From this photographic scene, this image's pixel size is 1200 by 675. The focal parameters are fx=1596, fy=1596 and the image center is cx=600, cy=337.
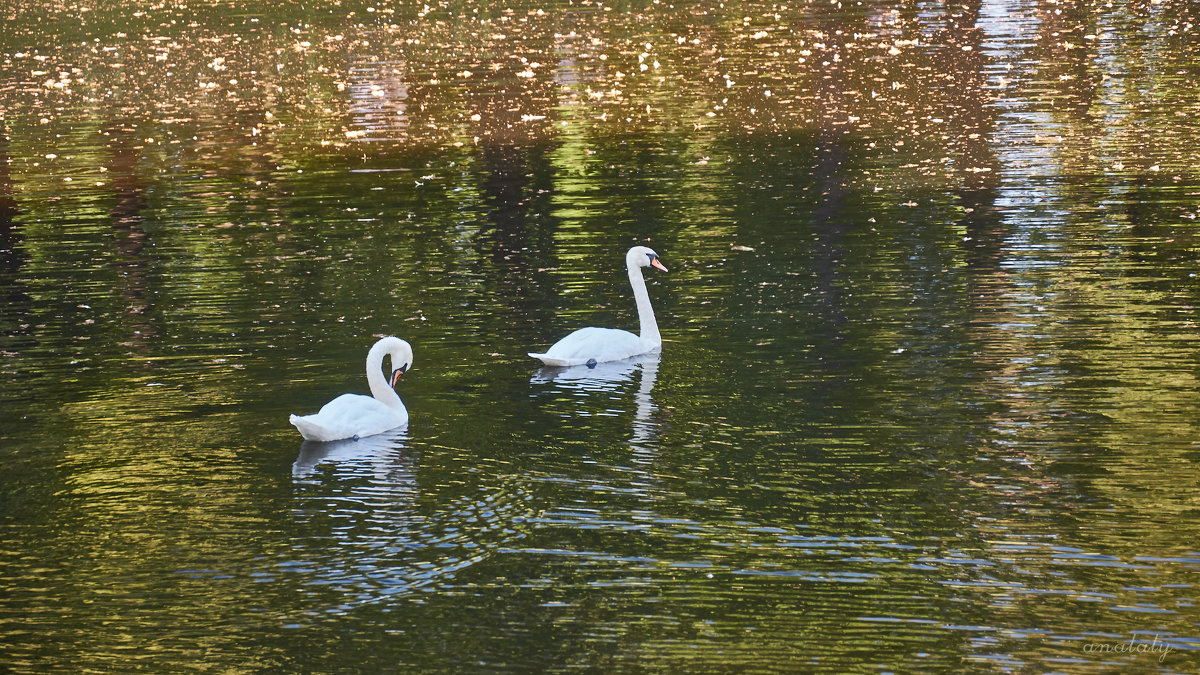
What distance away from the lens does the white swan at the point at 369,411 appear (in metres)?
12.5

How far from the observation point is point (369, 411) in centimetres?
1279

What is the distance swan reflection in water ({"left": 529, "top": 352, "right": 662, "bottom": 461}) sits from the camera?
13.3m

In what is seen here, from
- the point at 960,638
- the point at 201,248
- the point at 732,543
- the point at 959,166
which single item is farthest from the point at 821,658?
the point at 959,166

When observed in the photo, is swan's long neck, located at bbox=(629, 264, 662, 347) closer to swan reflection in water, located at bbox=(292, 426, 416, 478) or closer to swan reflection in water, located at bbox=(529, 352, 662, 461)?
swan reflection in water, located at bbox=(529, 352, 662, 461)

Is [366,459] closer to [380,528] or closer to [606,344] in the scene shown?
[380,528]

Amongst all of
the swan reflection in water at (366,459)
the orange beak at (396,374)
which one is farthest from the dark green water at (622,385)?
the orange beak at (396,374)

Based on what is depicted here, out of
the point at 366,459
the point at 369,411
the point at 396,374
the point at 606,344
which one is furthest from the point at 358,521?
the point at 606,344

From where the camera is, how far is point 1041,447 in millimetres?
11836

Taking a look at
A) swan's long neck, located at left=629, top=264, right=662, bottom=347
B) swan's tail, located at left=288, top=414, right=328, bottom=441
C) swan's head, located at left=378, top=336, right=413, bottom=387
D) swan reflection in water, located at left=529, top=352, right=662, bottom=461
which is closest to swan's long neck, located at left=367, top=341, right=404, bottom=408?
swan's head, located at left=378, top=336, right=413, bottom=387

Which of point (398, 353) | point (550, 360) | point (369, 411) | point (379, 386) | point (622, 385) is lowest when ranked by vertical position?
point (622, 385)

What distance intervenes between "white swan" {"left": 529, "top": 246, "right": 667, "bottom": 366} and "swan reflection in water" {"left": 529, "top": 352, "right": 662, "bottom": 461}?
78 millimetres

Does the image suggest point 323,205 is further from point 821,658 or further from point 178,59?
point 178,59

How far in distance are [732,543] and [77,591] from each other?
13.6 feet

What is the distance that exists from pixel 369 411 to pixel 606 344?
9.47 ft
